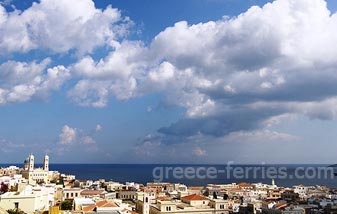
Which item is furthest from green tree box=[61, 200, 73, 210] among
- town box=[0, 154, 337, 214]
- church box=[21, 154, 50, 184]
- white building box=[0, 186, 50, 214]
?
church box=[21, 154, 50, 184]

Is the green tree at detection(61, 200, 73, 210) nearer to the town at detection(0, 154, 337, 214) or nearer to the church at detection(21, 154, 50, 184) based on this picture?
the town at detection(0, 154, 337, 214)

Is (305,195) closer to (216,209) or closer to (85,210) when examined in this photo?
(216,209)

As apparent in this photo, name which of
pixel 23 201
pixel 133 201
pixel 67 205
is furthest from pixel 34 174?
pixel 23 201

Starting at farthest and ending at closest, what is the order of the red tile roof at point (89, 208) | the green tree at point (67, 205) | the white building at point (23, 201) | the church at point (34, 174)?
the church at point (34, 174) → the green tree at point (67, 205) → the red tile roof at point (89, 208) → the white building at point (23, 201)

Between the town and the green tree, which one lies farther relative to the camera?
the green tree

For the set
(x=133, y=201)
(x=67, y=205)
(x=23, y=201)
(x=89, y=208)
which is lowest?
(x=133, y=201)

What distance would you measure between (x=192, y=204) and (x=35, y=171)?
53.9m

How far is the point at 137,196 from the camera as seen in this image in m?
78.8

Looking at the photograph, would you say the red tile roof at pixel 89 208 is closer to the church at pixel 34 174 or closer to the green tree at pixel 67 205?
the green tree at pixel 67 205

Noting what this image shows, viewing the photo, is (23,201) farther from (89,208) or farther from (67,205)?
(67,205)

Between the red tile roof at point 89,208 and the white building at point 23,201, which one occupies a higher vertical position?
the white building at point 23,201

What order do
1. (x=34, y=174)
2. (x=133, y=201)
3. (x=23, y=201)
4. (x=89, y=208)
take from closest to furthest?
(x=23, y=201)
(x=89, y=208)
(x=133, y=201)
(x=34, y=174)

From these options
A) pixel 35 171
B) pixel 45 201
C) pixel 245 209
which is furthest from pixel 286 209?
pixel 35 171

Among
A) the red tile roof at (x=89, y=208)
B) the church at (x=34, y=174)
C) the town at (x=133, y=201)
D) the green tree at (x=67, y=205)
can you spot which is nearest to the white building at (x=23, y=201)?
the town at (x=133, y=201)
